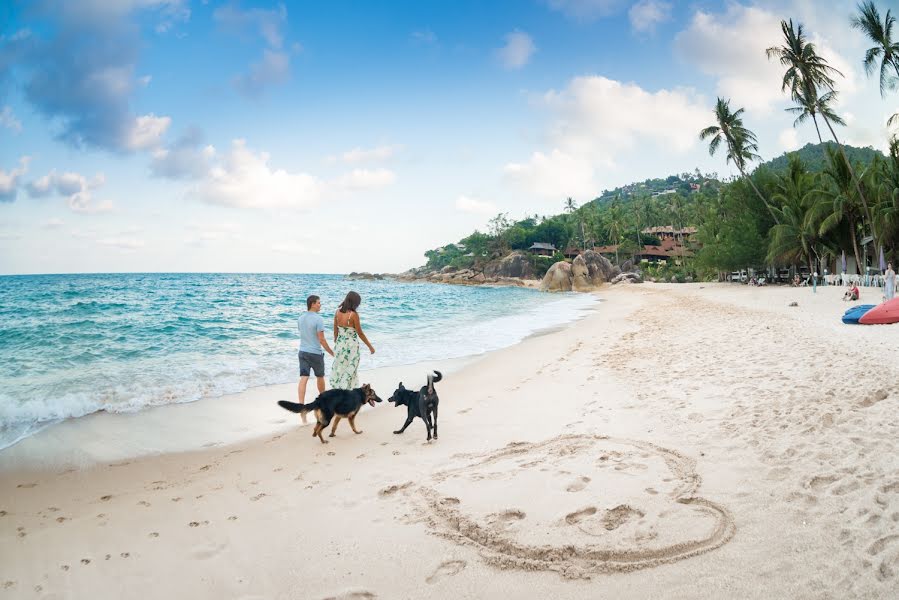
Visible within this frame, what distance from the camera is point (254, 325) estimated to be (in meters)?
19.1

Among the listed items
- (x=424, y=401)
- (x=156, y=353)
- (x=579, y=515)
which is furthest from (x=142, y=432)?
(x=156, y=353)

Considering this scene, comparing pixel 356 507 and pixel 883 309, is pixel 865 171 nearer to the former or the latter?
pixel 883 309

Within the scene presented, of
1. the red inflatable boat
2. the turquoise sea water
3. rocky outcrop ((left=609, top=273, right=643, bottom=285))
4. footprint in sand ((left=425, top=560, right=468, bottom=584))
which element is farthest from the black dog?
rocky outcrop ((left=609, top=273, right=643, bottom=285))

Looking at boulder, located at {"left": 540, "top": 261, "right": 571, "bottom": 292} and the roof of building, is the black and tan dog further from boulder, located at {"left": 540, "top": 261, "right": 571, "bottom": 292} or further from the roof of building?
the roof of building

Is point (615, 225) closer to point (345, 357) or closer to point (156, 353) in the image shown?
point (156, 353)

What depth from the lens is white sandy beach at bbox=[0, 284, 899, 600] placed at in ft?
8.96

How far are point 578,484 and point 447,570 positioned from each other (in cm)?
146

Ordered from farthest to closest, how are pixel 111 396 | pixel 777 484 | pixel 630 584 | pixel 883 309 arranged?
1. pixel 883 309
2. pixel 111 396
3. pixel 777 484
4. pixel 630 584

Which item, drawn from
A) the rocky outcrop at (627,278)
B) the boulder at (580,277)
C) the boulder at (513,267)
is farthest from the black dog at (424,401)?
the boulder at (513,267)

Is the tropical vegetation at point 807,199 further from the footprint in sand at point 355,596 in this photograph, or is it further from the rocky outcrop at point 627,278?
the footprint in sand at point 355,596

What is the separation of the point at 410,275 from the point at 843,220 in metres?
98.5

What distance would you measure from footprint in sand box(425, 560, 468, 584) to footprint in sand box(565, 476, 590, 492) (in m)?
1.22

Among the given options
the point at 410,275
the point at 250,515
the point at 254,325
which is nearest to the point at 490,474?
the point at 250,515

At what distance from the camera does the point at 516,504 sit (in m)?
3.61
